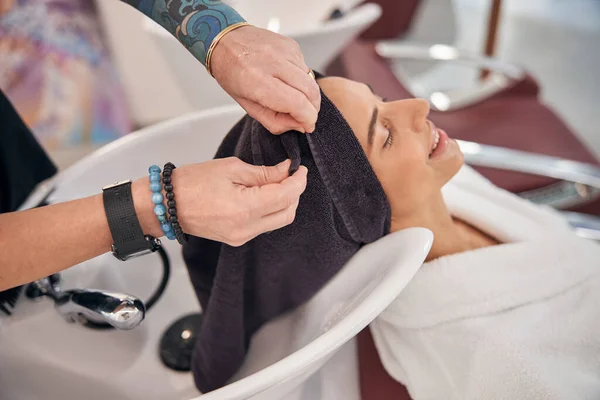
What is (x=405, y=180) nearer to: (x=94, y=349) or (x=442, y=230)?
(x=442, y=230)

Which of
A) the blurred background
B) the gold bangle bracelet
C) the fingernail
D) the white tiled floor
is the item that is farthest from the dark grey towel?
the white tiled floor

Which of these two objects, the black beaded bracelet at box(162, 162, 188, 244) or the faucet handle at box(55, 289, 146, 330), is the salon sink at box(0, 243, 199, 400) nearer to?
the faucet handle at box(55, 289, 146, 330)

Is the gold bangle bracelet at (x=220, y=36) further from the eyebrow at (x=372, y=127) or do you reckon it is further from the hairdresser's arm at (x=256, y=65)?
the eyebrow at (x=372, y=127)

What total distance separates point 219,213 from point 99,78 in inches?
59.4

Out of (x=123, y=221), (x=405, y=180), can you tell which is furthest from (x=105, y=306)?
(x=405, y=180)

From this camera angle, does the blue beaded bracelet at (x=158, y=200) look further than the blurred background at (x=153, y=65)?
No

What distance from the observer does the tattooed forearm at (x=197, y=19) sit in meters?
0.68

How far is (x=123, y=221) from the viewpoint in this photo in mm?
603

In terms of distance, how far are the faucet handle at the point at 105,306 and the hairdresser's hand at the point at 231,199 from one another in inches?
7.3

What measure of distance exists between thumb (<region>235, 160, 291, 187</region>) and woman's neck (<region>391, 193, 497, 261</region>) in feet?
1.01

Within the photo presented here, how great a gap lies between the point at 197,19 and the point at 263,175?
0.85 feet

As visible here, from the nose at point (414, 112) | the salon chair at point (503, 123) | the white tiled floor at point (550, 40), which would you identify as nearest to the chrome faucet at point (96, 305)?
the nose at point (414, 112)

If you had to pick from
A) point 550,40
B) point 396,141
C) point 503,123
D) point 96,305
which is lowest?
point 550,40

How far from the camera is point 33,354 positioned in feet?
2.53
